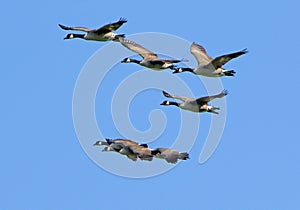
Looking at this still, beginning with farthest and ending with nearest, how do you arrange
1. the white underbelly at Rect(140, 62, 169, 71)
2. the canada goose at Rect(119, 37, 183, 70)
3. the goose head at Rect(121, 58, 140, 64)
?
the goose head at Rect(121, 58, 140, 64)
the white underbelly at Rect(140, 62, 169, 71)
the canada goose at Rect(119, 37, 183, 70)

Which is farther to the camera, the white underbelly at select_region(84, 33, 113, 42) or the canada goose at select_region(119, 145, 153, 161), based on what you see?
the white underbelly at select_region(84, 33, 113, 42)

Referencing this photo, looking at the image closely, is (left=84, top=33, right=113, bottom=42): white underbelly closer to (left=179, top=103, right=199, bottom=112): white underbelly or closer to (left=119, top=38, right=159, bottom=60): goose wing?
(left=119, top=38, right=159, bottom=60): goose wing

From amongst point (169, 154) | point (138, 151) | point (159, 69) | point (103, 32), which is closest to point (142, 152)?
point (138, 151)

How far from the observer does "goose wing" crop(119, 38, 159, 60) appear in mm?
36875

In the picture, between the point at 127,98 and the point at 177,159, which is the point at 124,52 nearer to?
the point at 127,98

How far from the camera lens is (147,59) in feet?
120

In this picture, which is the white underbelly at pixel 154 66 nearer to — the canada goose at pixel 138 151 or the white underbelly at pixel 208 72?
the white underbelly at pixel 208 72

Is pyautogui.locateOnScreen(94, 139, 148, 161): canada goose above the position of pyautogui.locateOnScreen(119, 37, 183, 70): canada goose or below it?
below

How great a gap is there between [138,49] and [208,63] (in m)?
2.94

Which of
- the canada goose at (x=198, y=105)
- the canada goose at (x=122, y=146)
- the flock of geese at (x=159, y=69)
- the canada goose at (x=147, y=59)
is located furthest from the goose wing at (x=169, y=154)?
the canada goose at (x=147, y=59)

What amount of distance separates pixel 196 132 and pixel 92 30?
4.76 metres

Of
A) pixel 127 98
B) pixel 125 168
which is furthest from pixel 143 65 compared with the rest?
pixel 125 168

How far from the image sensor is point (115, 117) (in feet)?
121

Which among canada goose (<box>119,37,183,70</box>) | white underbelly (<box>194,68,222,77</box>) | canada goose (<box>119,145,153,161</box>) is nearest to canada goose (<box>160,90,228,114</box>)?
white underbelly (<box>194,68,222,77</box>)
